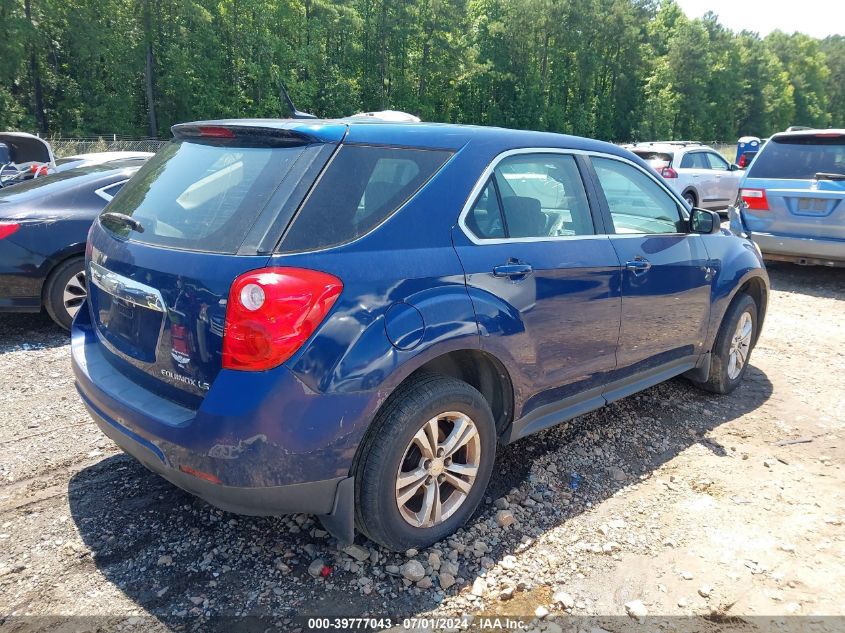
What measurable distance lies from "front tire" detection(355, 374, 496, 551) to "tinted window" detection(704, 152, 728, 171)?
13941 mm

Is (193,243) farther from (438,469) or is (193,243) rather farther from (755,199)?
(755,199)

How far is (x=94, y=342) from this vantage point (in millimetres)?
3076

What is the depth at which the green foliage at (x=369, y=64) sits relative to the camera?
40.6m

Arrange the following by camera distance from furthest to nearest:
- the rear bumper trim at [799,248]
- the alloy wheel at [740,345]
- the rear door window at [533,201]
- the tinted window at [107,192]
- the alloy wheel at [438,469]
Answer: the rear bumper trim at [799,248] → the tinted window at [107,192] → the alloy wheel at [740,345] → the rear door window at [533,201] → the alloy wheel at [438,469]

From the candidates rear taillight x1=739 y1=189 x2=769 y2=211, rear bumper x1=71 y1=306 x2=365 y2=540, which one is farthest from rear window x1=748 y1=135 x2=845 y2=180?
rear bumper x1=71 y1=306 x2=365 y2=540

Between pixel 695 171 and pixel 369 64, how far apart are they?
40.6 m

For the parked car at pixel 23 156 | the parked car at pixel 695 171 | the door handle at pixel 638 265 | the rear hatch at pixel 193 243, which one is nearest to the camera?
the rear hatch at pixel 193 243

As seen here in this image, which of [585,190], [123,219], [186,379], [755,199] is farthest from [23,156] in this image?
[755,199]

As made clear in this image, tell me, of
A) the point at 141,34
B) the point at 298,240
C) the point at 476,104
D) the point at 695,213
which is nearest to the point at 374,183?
the point at 298,240

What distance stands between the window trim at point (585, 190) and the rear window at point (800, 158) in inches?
210

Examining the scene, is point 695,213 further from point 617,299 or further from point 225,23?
point 225,23

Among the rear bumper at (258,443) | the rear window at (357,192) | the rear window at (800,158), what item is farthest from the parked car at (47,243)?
the rear window at (800,158)

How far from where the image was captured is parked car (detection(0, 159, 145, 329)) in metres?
5.32

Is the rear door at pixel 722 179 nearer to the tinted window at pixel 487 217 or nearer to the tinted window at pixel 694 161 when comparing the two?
the tinted window at pixel 694 161
